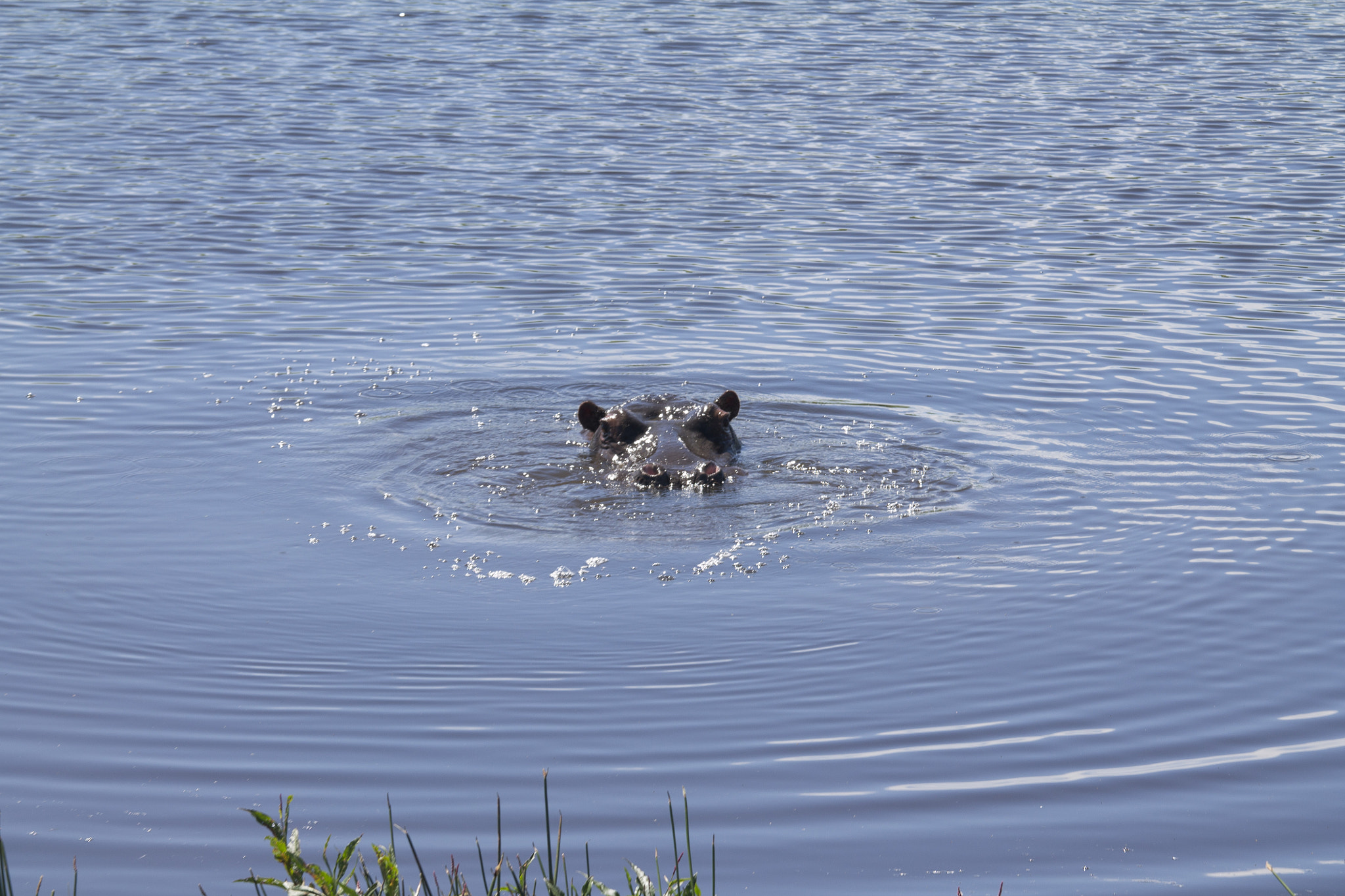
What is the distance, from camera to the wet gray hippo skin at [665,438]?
11406 mm

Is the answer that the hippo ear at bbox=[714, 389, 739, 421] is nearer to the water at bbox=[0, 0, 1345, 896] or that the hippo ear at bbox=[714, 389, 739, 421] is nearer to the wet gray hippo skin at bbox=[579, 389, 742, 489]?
the wet gray hippo skin at bbox=[579, 389, 742, 489]

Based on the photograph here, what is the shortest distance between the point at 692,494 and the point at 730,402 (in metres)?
0.94

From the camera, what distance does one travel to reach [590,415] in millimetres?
11773

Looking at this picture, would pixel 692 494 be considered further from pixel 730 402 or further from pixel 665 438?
pixel 730 402

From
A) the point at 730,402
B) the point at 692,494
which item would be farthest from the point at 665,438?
the point at 692,494

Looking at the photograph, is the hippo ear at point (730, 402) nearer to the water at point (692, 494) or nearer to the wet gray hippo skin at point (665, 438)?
the wet gray hippo skin at point (665, 438)

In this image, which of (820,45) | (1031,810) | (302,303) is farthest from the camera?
(820,45)

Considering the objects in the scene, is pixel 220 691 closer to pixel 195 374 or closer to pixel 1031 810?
pixel 1031 810

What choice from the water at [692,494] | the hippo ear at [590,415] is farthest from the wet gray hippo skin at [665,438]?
the water at [692,494]

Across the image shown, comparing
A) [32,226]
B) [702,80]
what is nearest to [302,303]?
[32,226]

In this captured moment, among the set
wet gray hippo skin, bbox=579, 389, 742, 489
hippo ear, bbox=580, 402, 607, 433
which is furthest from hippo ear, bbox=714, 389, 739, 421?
hippo ear, bbox=580, 402, 607, 433

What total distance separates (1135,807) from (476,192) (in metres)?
15.9

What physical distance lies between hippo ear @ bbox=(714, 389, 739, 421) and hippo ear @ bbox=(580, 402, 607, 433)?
86cm

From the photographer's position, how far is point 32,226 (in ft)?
60.7
